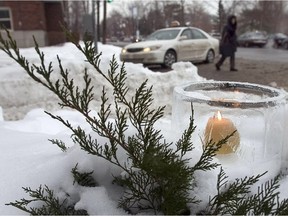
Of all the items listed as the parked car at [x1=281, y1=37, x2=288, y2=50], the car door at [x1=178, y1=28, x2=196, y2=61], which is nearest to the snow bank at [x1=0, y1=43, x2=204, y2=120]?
the car door at [x1=178, y1=28, x2=196, y2=61]

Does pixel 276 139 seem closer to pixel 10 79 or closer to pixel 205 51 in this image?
pixel 10 79

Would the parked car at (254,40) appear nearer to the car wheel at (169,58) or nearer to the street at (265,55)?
the street at (265,55)

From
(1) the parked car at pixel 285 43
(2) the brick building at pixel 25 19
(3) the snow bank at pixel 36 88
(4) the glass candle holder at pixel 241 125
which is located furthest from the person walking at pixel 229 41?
(1) the parked car at pixel 285 43

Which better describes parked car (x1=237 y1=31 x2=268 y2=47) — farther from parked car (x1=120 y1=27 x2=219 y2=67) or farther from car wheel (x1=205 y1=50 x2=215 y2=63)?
parked car (x1=120 y1=27 x2=219 y2=67)

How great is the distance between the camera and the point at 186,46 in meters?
12.5

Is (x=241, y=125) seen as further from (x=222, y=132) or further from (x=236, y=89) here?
(x=236, y=89)

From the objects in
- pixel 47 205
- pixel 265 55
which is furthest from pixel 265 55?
pixel 47 205

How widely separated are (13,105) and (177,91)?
13.9ft

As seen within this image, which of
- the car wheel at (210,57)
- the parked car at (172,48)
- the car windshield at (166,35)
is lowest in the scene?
the car wheel at (210,57)

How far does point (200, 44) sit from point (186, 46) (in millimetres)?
854

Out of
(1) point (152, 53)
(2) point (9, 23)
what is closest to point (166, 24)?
(2) point (9, 23)

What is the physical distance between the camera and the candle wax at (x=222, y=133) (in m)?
1.67

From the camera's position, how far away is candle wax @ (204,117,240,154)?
5.49 feet

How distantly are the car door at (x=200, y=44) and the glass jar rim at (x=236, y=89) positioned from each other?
11.0m
